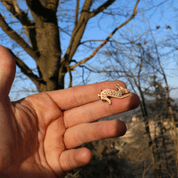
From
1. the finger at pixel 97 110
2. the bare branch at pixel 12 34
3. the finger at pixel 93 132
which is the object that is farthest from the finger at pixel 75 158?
the bare branch at pixel 12 34

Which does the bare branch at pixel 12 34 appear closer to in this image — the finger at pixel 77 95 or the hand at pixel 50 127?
the hand at pixel 50 127

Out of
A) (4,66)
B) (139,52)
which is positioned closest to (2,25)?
(4,66)

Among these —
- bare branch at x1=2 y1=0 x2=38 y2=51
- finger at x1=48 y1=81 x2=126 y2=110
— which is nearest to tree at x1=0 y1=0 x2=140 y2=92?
bare branch at x1=2 y1=0 x2=38 y2=51

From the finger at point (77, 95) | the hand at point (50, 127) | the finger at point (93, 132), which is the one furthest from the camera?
the finger at point (77, 95)

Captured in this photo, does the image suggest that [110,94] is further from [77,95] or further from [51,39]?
[51,39]

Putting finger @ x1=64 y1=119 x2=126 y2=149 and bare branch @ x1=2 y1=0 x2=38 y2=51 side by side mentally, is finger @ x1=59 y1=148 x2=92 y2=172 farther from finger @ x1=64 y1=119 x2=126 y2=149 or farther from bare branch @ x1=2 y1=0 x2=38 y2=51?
bare branch @ x1=2 y1=0 x2=38 y2=51

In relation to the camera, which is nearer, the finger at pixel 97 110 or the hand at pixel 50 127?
the hand at pixel 50 127

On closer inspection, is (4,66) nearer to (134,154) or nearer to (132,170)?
(134,154)
